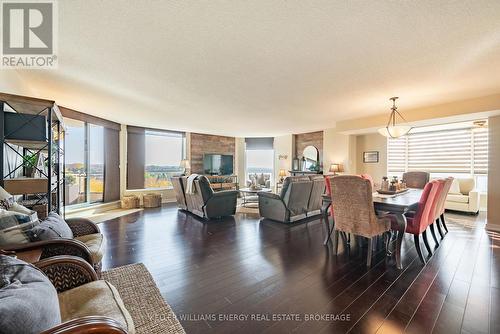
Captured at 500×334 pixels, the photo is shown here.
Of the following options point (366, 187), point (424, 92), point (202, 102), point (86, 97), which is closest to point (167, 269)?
point (366, 187)

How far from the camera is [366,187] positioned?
98.3 inches

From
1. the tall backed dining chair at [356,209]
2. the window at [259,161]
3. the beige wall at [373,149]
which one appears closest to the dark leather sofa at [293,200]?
the tall backed dining chair at [356,209]

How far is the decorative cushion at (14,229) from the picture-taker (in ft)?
4.83

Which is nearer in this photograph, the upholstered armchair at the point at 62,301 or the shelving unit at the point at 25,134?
the upholstered armchair at the point at 62,301

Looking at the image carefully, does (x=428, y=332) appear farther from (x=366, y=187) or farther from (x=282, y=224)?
(x=282, y=224)

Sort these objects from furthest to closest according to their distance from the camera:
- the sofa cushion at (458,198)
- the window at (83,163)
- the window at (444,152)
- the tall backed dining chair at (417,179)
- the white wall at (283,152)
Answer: the white wall at (283,152) < the window at (444,152) < the sofa cushion at (458,198) < the window at (83,163) < the tall backed dining chair at (417,179)

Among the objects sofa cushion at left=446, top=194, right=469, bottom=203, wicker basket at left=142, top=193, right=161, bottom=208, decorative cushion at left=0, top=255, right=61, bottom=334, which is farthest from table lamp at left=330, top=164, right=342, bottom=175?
decorative cushion at left=0, top=255, right=61, bottom=334

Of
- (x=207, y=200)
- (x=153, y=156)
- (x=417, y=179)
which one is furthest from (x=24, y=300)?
(x=153, y=156)

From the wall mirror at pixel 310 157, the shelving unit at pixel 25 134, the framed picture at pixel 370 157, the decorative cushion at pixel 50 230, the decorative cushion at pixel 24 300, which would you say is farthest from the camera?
the wall mirror at pixel 310 157

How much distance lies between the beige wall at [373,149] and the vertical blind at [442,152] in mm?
330

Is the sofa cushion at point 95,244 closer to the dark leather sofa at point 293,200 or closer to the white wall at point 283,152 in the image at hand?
the dark leather sofa at point 293,200

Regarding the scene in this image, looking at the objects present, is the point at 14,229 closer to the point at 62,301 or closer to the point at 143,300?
the point at 62,301

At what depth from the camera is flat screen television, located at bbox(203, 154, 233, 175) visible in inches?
306

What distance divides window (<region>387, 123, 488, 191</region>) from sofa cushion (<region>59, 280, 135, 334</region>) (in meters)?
7.58
